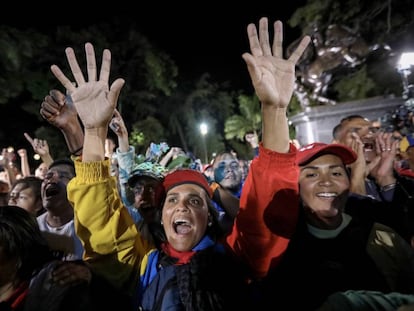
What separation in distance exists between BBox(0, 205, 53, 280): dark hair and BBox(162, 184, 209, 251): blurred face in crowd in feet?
2.49

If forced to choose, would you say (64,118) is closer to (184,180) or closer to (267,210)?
(184,180)

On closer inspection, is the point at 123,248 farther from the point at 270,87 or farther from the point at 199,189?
the point at 270,87

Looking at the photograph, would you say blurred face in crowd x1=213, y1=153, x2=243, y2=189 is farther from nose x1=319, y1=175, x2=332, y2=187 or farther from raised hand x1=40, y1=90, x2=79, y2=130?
raised hand x1=40, y1=90, x2=79, y2=130

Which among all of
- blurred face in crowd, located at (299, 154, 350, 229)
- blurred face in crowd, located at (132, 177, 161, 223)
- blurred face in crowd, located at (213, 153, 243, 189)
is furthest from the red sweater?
blurred face in crowd, located at (213, 153, 243, 189)

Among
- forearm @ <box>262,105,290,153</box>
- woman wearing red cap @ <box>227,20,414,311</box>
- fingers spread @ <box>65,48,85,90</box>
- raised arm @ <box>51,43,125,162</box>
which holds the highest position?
fingers spread @ <box>65,48,85,90</box>

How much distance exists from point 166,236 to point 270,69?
1.26 metres

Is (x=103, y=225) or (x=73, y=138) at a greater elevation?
(x=73, y=138)

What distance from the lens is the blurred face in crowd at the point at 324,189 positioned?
2328 mm

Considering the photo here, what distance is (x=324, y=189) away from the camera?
2.38 m

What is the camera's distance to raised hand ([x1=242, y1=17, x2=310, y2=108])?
6.48 ft

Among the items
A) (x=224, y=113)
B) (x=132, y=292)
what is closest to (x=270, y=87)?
(x=132, y=292)

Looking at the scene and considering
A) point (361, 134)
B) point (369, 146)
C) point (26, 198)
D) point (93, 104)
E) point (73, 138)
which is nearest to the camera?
point (93, 104)

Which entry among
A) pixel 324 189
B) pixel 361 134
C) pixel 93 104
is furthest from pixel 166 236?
pixel 361 134

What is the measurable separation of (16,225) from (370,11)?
51.2 ft
